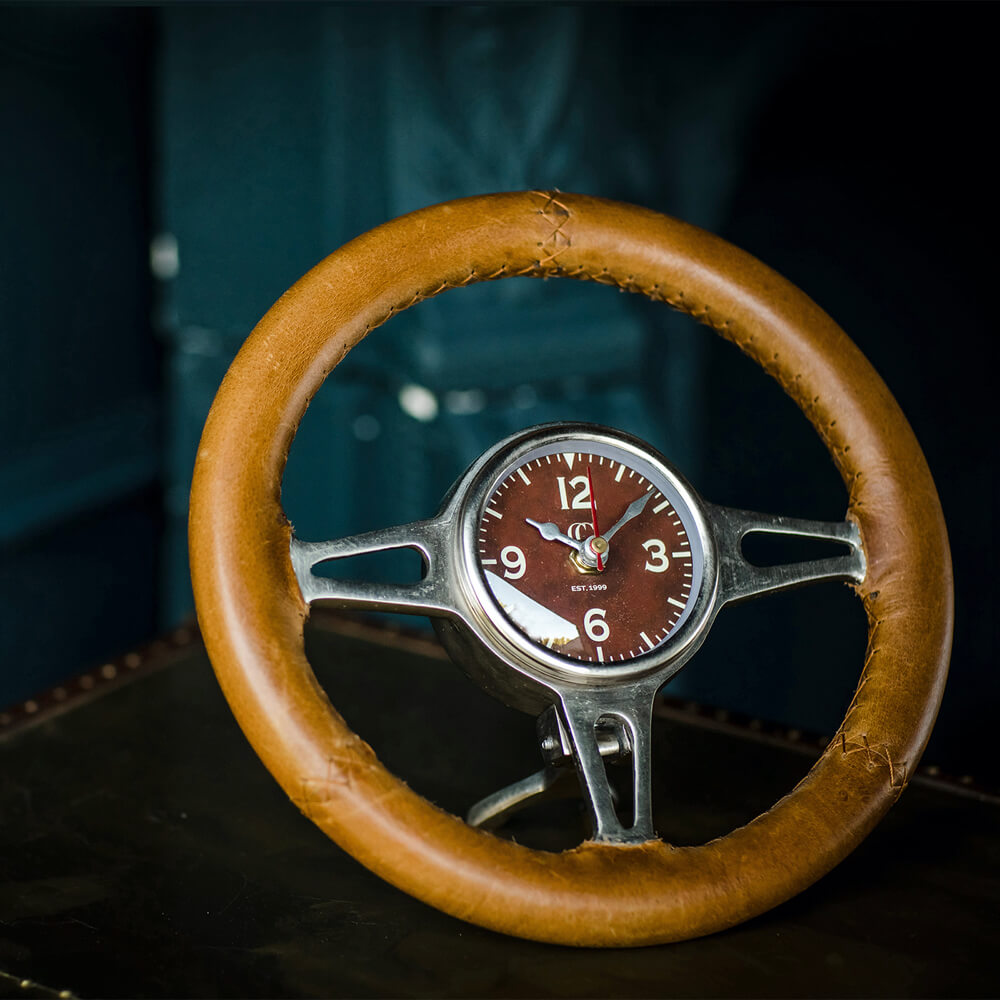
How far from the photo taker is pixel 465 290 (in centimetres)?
164

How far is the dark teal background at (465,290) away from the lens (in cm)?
158

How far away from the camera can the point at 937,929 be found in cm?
90

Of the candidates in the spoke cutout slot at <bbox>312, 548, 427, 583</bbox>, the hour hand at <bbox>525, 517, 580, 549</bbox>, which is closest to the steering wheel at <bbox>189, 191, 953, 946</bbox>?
the hour hand at <bbox>525, 517, 580, 549</bbox>

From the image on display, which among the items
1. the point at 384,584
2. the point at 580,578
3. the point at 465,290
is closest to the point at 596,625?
the point at 580,578

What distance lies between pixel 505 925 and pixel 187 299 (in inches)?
46.3

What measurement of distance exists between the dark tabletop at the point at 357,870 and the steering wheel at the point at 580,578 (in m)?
0.07

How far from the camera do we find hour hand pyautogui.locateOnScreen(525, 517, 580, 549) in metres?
0.87

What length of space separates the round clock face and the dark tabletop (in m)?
0.22

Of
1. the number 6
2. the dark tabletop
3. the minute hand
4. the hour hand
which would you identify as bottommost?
the dark tabletop

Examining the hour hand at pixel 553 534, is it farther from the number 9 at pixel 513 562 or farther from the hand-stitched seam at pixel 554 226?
the hand-stitched seam at pixel 554 226

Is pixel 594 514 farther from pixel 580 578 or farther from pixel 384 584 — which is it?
pixel 384 584

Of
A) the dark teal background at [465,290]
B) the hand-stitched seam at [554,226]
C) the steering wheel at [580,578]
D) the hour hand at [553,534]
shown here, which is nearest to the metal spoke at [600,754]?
the steering wheel at [580,578]

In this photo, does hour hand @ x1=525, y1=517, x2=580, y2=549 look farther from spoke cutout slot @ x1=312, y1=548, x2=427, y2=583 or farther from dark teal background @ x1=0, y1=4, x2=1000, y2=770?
spoke cutout slot @ x1=312, y1=548, x2=427, y2=583

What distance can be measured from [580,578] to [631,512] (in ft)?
0.21
